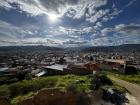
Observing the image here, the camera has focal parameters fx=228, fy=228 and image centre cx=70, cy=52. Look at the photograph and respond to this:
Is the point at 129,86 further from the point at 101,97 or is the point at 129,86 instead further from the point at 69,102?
the point at 69,102

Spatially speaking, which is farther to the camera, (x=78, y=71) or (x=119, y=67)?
(x=119, y=67)

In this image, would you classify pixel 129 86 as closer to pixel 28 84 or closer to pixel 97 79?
pixel 97 79

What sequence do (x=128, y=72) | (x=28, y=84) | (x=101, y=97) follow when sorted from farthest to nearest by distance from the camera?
(x=128, y=72)
(x=28, y=84)
(x=101, y=97)

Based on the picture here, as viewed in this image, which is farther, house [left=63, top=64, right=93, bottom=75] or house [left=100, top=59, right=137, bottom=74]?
house [left=100, top=59, right=137, bottom=74]

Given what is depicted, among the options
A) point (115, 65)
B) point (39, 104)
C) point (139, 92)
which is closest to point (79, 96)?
point (39, 104)

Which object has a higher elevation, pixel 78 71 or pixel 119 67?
pixel 78 71

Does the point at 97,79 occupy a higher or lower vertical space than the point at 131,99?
higher

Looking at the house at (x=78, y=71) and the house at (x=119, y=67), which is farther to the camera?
the house at (x=119, y=67)

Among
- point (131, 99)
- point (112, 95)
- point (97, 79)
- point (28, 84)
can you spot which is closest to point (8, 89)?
point (28, 84)

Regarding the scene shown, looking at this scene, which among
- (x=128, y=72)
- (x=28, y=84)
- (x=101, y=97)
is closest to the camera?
(x=101, y=97)

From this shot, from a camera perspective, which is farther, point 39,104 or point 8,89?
point 8,89
